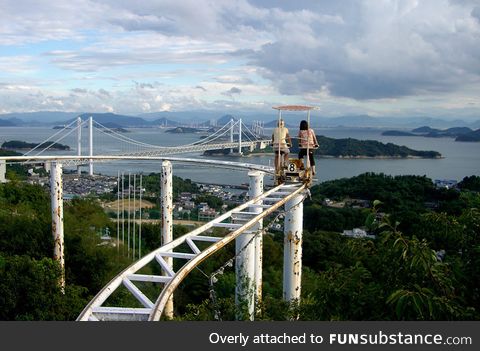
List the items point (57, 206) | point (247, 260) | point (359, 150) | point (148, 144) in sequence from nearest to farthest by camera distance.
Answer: point (247, 260)
point (57, 206)
point (148, 144)
point (359, 150)

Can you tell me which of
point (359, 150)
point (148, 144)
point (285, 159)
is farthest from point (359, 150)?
point (285, 159)

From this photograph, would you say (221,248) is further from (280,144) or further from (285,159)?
(280,144)

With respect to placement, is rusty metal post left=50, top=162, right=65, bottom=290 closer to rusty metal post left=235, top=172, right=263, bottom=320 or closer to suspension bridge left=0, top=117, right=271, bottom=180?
rusty metal post left=235, top=172, right=263, bottom=320

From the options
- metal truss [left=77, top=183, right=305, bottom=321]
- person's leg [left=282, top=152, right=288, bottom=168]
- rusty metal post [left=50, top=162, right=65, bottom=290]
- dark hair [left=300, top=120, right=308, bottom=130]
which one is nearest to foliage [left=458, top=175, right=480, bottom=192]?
rusty metal post [left=50, top=162, right=65, bottom=290]

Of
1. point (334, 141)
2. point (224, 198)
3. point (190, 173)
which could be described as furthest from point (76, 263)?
point (334, 141)

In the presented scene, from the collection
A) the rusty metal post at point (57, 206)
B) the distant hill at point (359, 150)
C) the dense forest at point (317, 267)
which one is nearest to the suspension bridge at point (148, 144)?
the distant hill at point (359, 150)

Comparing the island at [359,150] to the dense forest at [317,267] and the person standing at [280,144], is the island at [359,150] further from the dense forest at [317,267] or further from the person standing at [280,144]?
the person standing at [280,144]

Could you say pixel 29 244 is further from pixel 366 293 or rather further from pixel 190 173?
pixel 190 173
